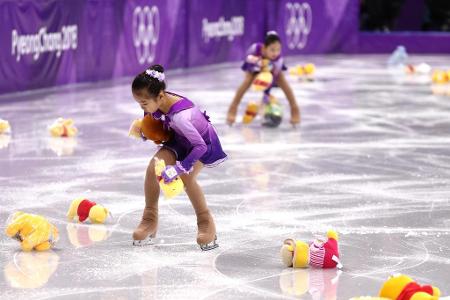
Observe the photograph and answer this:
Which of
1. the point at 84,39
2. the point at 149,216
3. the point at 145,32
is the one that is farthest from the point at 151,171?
the point at 145,32

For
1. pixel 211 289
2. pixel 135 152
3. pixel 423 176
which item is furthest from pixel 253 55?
pixel 211 289

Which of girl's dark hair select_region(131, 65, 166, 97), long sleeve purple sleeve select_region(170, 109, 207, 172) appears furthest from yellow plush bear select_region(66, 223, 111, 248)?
girl's dark hair select_region(131, 65, 166, 97)

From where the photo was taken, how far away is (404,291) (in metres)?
5.37

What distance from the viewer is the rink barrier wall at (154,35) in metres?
14.9

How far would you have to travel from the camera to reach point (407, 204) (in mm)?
8094

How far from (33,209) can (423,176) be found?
3439 millimetres

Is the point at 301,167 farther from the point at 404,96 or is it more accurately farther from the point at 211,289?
the point at 404,96

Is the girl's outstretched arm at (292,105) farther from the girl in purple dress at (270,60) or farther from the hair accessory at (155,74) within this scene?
the hair accessory at (155,74)

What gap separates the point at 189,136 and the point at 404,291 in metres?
1.66

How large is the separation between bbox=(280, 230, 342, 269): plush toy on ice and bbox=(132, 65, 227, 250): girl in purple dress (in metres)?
0.62

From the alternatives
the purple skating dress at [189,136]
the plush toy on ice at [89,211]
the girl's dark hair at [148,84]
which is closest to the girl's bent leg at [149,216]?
the purple skating dress at [189,136]

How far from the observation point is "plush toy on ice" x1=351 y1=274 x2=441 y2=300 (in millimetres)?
5270

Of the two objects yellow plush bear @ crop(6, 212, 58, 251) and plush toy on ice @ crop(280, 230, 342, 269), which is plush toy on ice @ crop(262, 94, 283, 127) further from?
plush toy on ice @ crop(280, 230, 342, 269)

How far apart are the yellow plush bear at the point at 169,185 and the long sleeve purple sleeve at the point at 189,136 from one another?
0.11m
